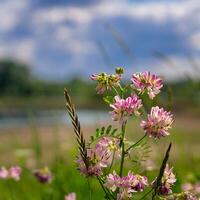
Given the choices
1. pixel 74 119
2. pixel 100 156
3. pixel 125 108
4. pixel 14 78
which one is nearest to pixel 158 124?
pixel 125 108

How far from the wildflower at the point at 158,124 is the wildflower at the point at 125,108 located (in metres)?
0.05

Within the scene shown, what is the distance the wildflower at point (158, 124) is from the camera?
2055mm

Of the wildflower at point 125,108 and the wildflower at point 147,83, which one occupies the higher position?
the wildflower at point 147,83

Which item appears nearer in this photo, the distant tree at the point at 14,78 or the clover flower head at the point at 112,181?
the clover flower head at the point at 112,181

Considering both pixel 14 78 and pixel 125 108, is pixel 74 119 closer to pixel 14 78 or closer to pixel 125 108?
pixel 125 108

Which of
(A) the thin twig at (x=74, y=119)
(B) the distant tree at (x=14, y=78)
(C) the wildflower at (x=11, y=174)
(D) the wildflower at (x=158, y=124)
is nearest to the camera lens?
(A) the thin twig at (x=74, y=119)

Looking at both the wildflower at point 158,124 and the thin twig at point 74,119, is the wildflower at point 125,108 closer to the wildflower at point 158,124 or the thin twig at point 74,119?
the wildflower at point 158,124

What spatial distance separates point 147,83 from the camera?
2.16 meters

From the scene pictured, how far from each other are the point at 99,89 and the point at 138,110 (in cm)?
15

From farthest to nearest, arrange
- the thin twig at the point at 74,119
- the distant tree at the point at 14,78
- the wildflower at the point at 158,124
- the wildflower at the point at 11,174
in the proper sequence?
1. the distant tree at the point at 14,78
2. the wildflower at the point at 11,174
3. the wildflower at the point at 158,124
4. the thin twig at the point at 74,119

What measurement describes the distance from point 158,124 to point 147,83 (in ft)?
0.57

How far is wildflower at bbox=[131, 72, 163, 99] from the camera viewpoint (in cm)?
215

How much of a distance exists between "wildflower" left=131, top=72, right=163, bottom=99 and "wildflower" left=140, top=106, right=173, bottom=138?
0.09 m

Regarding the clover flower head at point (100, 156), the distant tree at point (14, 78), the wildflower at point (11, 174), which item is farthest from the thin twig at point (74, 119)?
the distant tree at point (14, 78)
